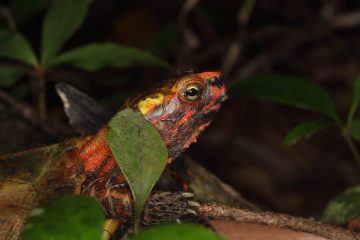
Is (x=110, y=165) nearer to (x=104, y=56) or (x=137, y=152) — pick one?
(x=137, y=152)

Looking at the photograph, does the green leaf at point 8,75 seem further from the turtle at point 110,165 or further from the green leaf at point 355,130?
the green leaf at point 355,130

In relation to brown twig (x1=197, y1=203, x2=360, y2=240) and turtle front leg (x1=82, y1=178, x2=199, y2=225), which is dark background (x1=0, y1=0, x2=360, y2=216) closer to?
turtle front leg (x1=82, y1=178, x2=199, y2=225)

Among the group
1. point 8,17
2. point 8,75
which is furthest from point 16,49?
point 8,17

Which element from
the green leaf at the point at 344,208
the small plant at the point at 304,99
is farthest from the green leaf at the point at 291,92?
the green leaf at the point at 344,208

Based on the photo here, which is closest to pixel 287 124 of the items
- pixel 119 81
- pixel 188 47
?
pixel 188 47

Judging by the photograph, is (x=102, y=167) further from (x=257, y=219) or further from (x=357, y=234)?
(x=357, y=234)

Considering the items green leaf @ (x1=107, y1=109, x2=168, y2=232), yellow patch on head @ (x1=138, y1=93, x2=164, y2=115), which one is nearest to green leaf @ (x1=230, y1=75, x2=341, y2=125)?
yellow patch on head @ (x1=138, y1=93, x2=164, y2=115)

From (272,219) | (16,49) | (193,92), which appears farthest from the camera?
(16,49)

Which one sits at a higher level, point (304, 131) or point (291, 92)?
point (291, 92)
